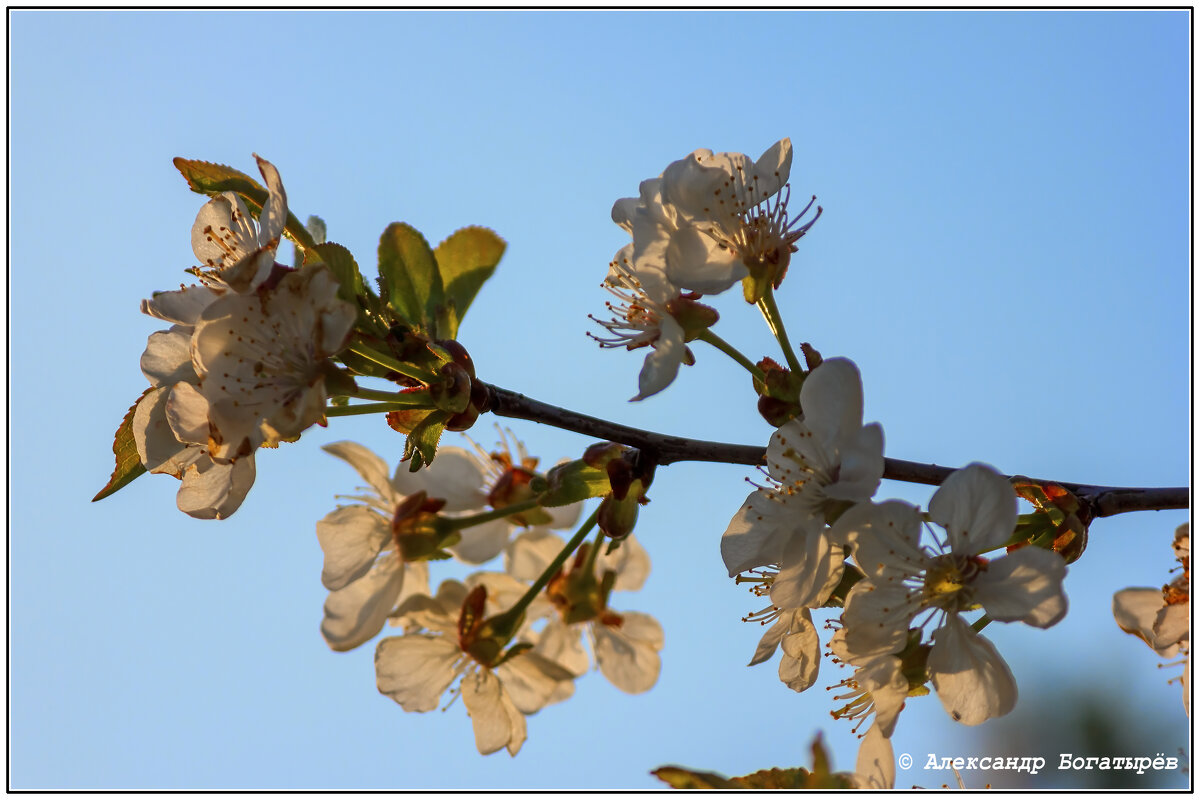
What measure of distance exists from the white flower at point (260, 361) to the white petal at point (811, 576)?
789mm

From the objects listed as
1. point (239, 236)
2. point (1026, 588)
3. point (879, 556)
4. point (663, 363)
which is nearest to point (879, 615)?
point (879, 556)

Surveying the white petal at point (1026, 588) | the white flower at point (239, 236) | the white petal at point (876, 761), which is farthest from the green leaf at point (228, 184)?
the white petal at point (876, 761)

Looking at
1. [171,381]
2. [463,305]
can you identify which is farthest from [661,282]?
[171,381]

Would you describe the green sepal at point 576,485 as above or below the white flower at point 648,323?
below

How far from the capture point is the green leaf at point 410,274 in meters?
1.73

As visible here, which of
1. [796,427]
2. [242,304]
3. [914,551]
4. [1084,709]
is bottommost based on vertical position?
[1084,709]

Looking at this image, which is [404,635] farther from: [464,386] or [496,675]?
Answer: [464,386]

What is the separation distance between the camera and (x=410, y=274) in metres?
1.76

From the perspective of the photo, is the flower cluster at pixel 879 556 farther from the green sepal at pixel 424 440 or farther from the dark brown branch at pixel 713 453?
the green sepal at pixel 424 440

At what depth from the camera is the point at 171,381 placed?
157 cm

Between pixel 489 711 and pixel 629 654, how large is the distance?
1.97ft

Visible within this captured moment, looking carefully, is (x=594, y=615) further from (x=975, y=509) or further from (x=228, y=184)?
(x=228, y=184)

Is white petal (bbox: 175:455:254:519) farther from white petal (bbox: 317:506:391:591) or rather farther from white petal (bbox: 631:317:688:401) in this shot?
white petal (bbox: 631:317:688:401)

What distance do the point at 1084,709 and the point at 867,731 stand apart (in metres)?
8.22
